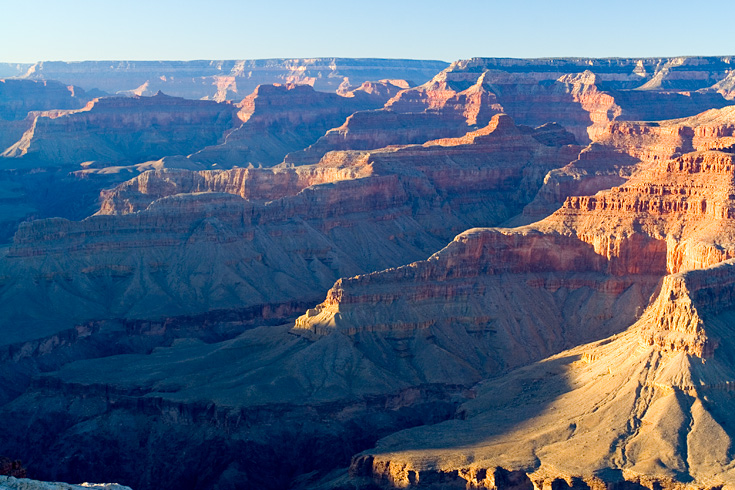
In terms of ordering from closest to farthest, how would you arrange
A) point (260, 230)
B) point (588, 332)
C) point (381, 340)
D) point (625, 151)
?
1. point (381, 340)
2. point (588, 332)
3. point (260, 230)
4. point (625, 151)

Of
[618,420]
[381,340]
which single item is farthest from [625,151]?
[618,420]

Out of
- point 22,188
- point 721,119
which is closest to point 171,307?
point 721,119

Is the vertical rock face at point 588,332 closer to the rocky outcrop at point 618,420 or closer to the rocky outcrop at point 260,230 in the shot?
the rocky outcrop at point 618,420

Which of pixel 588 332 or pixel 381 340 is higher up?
pixel 588 332

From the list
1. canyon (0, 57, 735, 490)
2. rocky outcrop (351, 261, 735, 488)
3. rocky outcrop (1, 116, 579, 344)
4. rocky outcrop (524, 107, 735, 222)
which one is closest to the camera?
rocky outcrop (351, 261, 735, 488)

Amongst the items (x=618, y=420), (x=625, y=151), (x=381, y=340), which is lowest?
(x=618, y=420)

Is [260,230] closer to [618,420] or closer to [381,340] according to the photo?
[381,340]

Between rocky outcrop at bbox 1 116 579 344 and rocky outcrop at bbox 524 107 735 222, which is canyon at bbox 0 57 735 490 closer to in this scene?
rocky outcrop at bbox 1 116 579 344

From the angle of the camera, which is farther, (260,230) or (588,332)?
(260,230)

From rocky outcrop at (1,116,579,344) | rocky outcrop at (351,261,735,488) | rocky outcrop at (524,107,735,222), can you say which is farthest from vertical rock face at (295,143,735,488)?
rocky outcrop at (524,107,735,222)

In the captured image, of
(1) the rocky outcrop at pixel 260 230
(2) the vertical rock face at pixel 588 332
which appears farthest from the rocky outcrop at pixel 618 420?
(1) the rocky outcrop at pixel 260 230

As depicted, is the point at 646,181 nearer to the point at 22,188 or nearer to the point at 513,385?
the point at 513,385
